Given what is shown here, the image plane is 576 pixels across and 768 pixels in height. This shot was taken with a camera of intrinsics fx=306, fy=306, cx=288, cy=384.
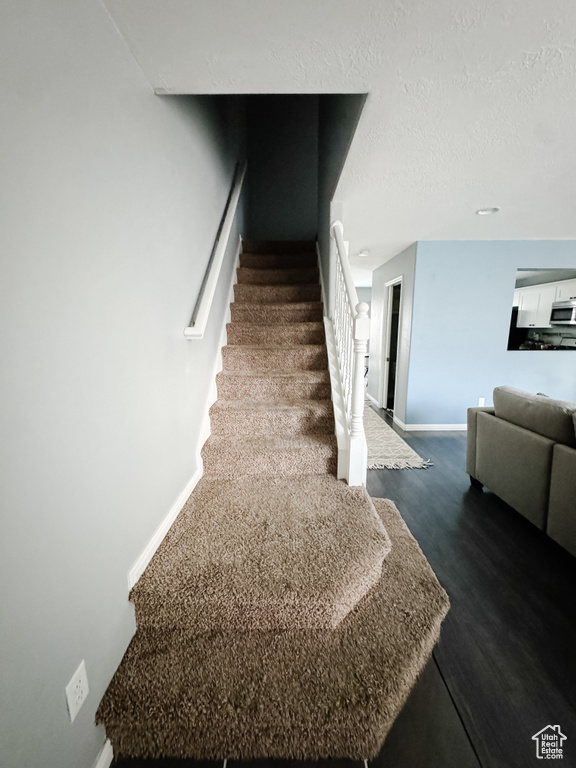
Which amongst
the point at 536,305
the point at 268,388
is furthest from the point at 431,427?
the point at 536,305

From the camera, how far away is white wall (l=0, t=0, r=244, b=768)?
67cm

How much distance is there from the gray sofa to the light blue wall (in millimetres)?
1486

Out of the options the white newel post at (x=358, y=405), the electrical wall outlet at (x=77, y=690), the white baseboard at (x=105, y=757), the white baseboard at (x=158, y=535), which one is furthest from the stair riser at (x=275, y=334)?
the white baseboard at (x=105, y=757)

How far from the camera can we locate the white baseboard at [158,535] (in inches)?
45.2

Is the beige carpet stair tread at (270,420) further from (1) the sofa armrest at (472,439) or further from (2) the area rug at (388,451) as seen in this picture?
(1) the sofa armrest at (472,439)

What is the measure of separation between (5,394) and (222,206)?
7.78ft

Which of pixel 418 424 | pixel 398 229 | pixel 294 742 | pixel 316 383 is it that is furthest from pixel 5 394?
pixel 418 424

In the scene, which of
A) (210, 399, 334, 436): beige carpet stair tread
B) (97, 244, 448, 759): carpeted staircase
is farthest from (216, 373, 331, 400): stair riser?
(97, 244, 448, 759): carpeted staircase

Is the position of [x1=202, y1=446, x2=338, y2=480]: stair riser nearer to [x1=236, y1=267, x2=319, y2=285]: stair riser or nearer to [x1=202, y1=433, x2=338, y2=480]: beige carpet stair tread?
[x1=202, y1=433, x2=338, y2=480]: beige carpet stair tread

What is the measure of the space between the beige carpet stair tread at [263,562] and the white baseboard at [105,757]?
0.98 ft

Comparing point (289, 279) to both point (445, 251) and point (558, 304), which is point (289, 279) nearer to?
point (445, 251)

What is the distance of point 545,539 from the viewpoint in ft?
6.26

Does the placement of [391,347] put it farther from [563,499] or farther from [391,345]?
[563,499]

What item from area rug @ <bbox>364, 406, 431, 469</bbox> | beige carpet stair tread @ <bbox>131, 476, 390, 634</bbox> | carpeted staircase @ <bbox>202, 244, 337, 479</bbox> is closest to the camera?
beige carpet stair tread @ <bbox>131, 476, 390, 634</bbox>
